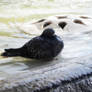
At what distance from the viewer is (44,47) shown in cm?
376

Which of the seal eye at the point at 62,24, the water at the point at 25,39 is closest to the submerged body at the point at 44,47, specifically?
the water at the point at 25,39

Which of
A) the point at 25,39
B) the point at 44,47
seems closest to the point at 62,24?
the point at 25,39

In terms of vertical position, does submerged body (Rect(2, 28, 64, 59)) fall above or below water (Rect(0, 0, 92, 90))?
above

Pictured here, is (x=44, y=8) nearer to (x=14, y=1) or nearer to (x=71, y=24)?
(x=14, y=1)

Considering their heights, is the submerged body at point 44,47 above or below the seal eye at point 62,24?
above

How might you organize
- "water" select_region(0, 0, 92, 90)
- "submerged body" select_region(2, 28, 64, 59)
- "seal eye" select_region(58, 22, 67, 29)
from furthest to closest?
"seal eye" select_region(58, 22, 67, 29) → "submerged body" select_region(2, 28, 64, 59) → "water" select_region(0, 0, 92, 90)

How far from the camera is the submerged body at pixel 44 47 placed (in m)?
3.77

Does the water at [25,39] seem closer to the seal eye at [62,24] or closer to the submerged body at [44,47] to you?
the submerged body at [44,47]

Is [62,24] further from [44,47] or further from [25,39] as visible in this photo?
[44,47]

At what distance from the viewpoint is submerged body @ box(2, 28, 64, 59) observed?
3.77 metres

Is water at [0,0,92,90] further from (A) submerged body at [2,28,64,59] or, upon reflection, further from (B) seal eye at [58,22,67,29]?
(B) seal eye at [58,22,67,29]

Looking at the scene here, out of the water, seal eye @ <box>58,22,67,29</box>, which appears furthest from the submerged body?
seal eye @ <box>58,22,67,29</box>

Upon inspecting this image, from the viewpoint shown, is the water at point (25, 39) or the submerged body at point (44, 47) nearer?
the water at point (25, 39)

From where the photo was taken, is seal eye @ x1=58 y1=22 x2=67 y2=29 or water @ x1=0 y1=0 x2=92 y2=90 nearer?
water @ x1=0 y1=0 x2=92 y2=90
